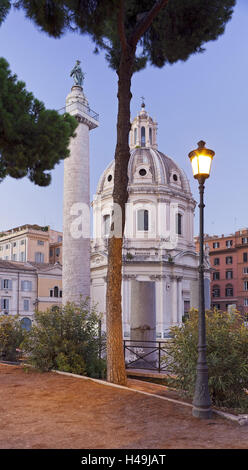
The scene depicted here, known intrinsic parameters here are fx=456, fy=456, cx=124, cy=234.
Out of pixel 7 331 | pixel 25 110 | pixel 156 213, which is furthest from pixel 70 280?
pixel 156 213

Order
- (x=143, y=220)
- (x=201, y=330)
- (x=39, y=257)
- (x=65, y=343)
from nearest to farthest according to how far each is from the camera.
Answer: (x=201, y=330) < (x=65, y=343) < (x=143, y=220) < (x=39, y=257)

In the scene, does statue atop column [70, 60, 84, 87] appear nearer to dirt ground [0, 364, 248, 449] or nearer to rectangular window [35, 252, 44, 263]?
dirt ground [0, 364, 248, 449]

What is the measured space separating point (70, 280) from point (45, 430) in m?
17.6

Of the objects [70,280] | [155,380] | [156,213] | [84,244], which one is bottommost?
[155,380]

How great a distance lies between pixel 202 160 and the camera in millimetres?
7566

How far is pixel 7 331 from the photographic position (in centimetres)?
1303

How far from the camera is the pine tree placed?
360 inches

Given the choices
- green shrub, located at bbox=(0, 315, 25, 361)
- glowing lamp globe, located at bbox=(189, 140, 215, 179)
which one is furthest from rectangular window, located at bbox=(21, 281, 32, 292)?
glowing lamp globe, located at bbox=(189, 140, 215, 179)

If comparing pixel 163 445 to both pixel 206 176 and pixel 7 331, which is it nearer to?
pixel 206 176

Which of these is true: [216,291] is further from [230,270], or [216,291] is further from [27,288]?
[27,288]

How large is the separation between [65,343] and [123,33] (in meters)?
6.75

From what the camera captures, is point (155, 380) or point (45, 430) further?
point (155, 380)

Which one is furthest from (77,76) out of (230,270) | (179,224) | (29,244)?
(230,270)
